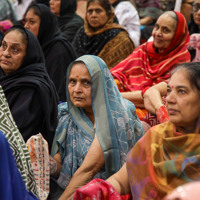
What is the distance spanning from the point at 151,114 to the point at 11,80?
1108 millimetres

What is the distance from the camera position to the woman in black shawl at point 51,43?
190 inches

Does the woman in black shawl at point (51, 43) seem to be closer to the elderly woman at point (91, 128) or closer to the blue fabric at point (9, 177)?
the elderly woman at point (91, 128)

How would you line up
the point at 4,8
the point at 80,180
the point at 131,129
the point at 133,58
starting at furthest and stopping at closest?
1. the point at 4,8
2. the point at 133,58
3. the point at 131,129
4. the point at 80,180

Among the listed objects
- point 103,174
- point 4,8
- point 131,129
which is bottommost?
point 103,174

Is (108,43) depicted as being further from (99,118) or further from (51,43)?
(99,118)

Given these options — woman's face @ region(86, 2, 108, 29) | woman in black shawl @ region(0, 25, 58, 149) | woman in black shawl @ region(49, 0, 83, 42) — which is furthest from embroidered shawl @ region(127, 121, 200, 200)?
woman in black shawl @ region(49, 0, 83, 42)

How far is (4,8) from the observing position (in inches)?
253

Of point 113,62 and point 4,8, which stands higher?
point 4,8

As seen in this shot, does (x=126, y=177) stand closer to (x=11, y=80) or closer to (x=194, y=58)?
(x=11, y=80)

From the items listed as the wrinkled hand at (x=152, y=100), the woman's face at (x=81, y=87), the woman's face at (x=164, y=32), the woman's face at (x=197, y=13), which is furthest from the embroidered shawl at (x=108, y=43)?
the woman's face at (x=81, y=87)

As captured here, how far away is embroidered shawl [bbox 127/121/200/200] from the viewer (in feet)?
6.89

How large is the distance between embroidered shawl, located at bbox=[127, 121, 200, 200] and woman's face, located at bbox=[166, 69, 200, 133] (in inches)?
2.5

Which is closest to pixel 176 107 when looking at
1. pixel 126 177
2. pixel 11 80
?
pixel 126 177

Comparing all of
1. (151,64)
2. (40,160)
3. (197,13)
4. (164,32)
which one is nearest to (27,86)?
(40,160)
